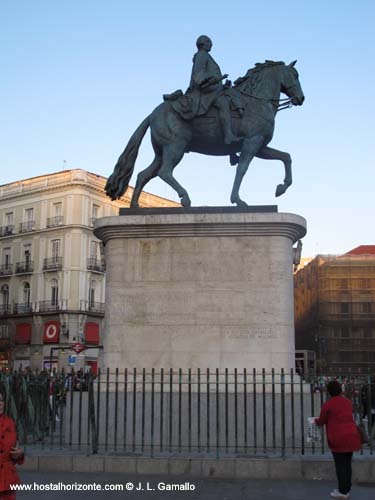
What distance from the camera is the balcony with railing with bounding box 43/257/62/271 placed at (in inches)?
2240

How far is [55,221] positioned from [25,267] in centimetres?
516

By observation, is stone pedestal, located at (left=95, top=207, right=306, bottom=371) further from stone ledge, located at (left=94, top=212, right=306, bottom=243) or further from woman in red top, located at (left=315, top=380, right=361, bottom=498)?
woman in red top, located at (left=315, top=380, right=361, bottom=498)

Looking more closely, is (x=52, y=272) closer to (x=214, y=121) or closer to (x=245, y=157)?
(x=214, y=121)

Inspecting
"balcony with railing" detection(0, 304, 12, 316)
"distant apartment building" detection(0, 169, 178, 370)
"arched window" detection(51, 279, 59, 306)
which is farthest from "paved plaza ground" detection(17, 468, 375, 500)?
"balcony with railing" detection(0, 304, 12, 316)

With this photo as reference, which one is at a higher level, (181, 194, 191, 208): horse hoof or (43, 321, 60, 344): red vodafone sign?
(181, 194, 191, 208): horse hoof

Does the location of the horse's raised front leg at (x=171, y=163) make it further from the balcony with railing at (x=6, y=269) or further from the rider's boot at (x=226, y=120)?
the balcony with railing at (x=6, y=269)

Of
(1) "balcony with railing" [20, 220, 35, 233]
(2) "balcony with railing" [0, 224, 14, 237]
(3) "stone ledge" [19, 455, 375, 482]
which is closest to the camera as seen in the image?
(3) "stone ledge" [19, 455, 375, 482]

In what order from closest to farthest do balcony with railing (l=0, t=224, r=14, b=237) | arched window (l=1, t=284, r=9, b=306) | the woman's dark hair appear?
1. the woman's dark hair
2. arched window (l=1, t=284, r=9, b=306)
3. balcony with railing (l=0, t=224, r=14, b=237)

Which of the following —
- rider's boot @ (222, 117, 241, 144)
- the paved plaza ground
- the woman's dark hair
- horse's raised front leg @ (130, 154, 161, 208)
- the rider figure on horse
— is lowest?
the paved plaza ground

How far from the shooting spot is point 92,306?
56750mm

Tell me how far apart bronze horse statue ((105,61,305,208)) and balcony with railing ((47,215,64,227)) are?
4532 cm

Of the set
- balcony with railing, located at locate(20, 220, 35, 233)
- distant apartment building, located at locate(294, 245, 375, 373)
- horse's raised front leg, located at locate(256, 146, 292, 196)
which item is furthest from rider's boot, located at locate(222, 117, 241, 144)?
balcony with railing, located at locate(20, 220, 35, 233)

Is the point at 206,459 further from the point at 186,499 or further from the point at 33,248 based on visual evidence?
the point at 33,248

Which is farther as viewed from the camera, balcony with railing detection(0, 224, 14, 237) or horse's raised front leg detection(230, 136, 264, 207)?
balcony with railing detection(0, 224, 14, 237)
